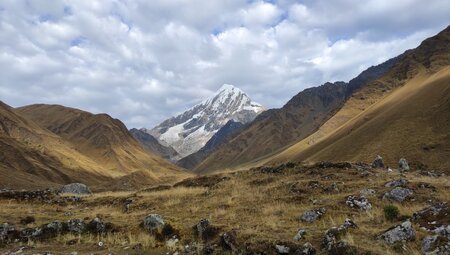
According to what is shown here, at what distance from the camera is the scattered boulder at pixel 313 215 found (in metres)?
19.6

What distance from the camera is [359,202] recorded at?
21.6 metres

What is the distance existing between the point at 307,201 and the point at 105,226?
35.8 ft

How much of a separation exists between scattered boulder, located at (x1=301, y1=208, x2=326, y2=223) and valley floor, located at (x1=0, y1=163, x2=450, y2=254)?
20 cm

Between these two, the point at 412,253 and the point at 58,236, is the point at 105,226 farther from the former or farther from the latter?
the point at 412,253

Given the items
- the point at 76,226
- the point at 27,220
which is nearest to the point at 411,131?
the point at 27,220

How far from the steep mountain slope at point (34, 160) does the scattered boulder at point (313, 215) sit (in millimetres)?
64270

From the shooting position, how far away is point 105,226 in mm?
20031

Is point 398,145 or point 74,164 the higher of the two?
point 74,164

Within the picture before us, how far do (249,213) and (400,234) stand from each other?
9862mm

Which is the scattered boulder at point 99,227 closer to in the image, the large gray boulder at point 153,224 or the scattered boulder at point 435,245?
the large gray boulder at point 153,224

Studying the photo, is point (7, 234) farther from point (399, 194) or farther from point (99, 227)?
point (399, 194)

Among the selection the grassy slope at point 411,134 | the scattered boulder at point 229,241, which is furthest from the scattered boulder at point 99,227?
the grassy slope at point 411,134

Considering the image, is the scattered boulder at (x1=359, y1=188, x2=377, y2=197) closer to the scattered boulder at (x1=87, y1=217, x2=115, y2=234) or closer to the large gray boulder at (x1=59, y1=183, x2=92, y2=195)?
the scattered boulder at (x1=87, y1=217, x2=115, y2=234)

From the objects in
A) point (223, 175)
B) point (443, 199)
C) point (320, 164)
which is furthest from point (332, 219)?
point (223, 175)
